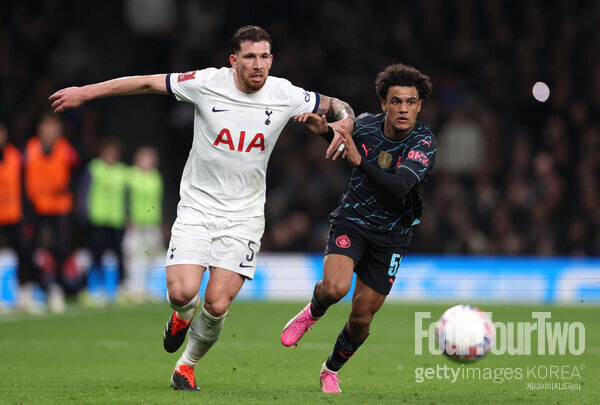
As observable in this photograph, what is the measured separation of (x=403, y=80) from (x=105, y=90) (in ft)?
6.71

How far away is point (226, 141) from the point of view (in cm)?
651

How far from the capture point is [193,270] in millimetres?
6414

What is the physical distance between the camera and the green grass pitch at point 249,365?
6230mm

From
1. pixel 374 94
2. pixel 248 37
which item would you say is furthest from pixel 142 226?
pixel 248 37

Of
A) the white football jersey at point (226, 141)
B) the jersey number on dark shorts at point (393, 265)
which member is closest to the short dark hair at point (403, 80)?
the white football jersey at point (226, 141)

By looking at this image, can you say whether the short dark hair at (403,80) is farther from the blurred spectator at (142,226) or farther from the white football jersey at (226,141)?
the blurred spectator at (142,226)

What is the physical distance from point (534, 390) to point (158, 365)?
3237 mm

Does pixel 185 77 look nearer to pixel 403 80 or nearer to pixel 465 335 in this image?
pixel 403 80

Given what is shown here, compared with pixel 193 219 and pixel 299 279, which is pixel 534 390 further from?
pixel 299 279

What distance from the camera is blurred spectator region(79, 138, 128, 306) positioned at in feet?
46.2

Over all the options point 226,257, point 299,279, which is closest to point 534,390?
point 226,257

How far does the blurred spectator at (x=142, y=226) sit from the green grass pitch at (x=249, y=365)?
1979 millimetres

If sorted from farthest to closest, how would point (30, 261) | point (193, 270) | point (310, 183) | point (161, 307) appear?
1. point (310, 183)
2. point (161, 307)
3. point (30, 261)
4. point (193, 270)

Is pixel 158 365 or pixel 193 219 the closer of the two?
pixel 193 219
